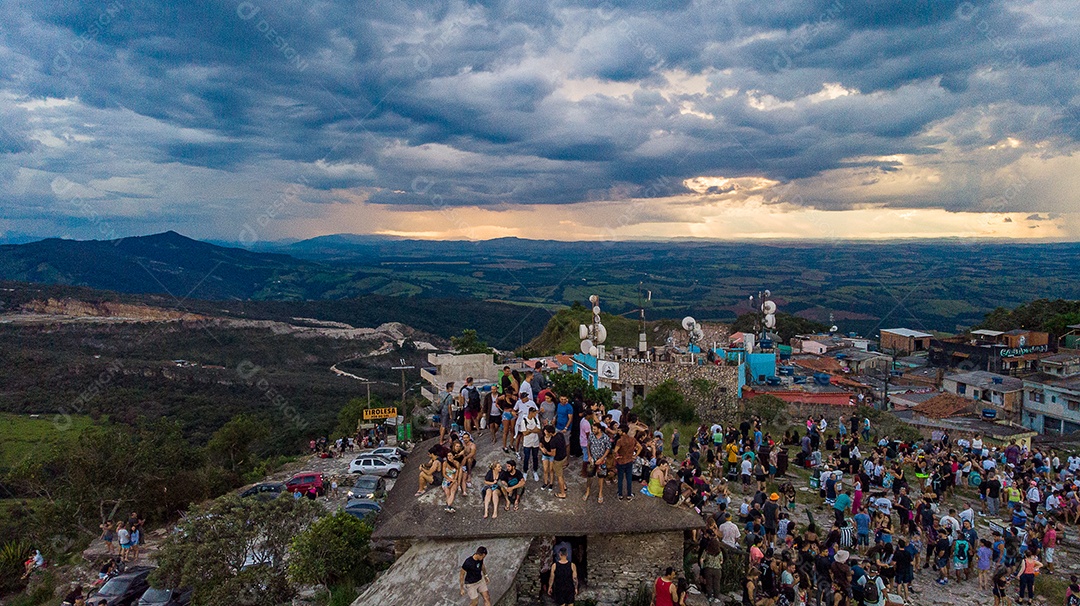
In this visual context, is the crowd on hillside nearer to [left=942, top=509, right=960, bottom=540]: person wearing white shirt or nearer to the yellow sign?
[left=942, top=509, right=960, bottom=540]: person wearing white shirt

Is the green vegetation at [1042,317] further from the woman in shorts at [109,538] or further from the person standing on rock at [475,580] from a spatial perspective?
the woman in shorts at [109,538]

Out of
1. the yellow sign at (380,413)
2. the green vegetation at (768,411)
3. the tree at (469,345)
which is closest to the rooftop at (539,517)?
the green vegetation at (768,411)

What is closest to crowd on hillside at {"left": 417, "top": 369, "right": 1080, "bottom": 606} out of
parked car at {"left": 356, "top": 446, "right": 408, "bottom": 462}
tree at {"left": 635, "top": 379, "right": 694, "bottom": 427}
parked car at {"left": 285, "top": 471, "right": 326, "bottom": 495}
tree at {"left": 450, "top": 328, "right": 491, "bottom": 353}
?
parked car at {"left": 285, "top": 471, "right": 326, "bottom": 495}

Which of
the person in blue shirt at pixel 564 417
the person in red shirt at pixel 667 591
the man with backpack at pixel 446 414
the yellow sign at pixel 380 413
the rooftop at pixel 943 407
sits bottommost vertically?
the rooftop at pixel 943 407

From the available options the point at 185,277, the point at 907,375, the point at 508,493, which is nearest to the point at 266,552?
the point at 508,493

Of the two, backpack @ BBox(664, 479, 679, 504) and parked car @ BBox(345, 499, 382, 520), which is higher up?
backpack @ BBox(664, 479, 679, 504)

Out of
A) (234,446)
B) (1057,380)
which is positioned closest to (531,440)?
(234,446)

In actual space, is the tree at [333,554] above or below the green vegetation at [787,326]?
above
